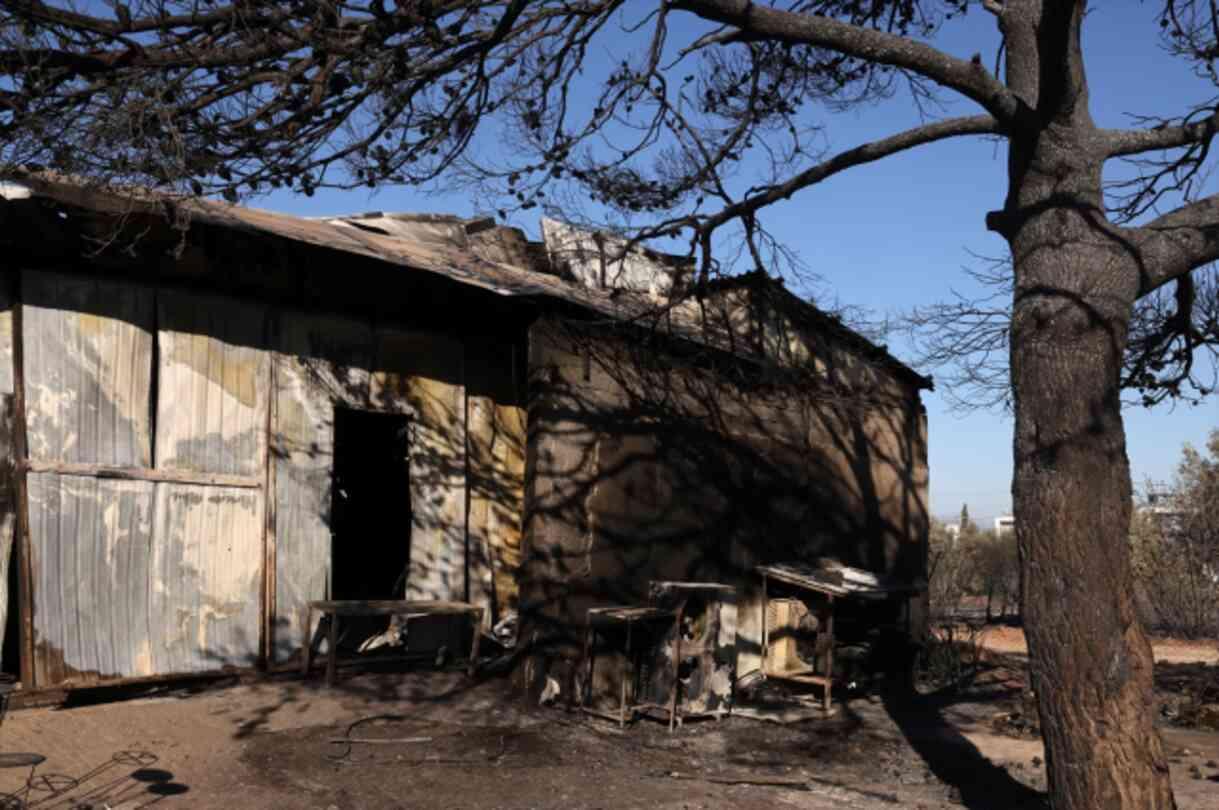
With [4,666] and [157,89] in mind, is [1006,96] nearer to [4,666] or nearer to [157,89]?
[157,89]

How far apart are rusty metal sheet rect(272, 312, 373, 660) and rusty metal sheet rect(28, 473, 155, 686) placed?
125 centimetres

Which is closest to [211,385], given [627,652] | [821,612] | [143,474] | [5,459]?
[143,474]

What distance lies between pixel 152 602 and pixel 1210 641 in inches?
724

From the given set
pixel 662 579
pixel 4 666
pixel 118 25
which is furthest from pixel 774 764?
pixel 118 25

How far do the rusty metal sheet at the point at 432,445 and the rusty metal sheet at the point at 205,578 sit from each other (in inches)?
68.2

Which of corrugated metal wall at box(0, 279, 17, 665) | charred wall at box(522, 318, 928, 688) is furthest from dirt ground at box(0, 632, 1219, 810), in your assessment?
charred wall at box(522, 318, 928, 688)

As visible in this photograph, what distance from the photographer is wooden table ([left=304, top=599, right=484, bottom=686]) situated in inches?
379

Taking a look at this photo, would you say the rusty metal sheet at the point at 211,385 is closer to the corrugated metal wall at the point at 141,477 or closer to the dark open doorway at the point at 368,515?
the corrugated metal wall at the point at 141,477

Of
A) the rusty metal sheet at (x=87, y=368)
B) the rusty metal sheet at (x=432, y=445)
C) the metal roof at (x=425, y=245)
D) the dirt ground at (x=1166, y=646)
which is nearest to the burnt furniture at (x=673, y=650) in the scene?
the rusty metal sheet at (x=432, y=445)

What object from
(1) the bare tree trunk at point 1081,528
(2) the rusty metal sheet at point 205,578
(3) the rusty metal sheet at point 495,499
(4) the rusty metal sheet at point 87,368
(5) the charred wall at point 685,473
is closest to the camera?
(1) the bare tree trunk at point 1081,528

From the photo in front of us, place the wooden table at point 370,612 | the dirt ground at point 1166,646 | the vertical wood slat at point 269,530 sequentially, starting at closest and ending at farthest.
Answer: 1. the wooden table at point 370,612
2. the vertical wood slat at point 269,530
3. the dirt ground at point 1166,646

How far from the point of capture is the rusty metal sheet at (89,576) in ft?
27.4

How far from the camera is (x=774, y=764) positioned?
8.62 meters

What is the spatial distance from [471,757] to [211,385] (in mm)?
3874
